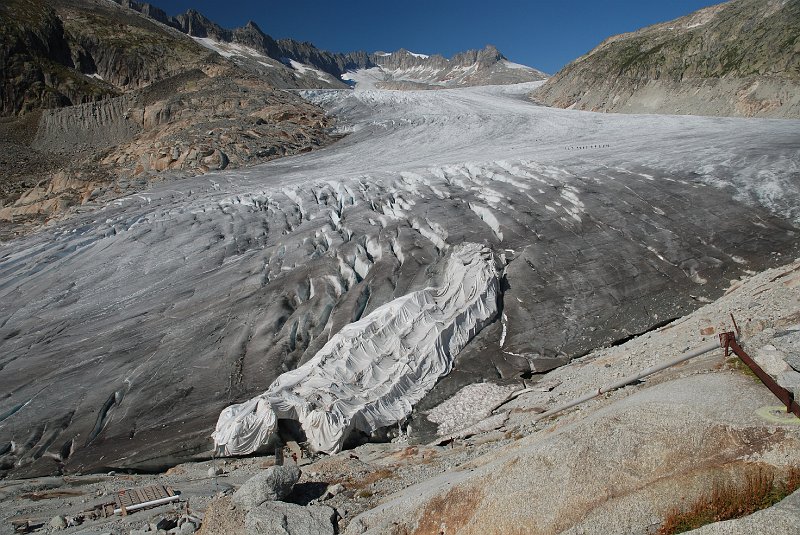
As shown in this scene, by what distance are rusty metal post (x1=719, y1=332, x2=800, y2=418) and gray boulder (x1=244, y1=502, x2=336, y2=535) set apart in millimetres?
4772

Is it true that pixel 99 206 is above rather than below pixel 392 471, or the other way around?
above

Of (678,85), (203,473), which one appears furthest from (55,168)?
(678,85)

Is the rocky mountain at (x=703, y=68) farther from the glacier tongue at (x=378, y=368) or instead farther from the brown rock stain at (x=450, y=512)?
the brown rock stain at (x=450, y=512)

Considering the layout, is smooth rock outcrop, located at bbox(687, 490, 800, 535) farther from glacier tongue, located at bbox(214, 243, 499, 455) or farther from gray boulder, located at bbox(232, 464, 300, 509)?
glacier tongue, located at bbox(214, 243, 499, 455)

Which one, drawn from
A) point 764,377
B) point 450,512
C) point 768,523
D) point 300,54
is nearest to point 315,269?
point 450,512

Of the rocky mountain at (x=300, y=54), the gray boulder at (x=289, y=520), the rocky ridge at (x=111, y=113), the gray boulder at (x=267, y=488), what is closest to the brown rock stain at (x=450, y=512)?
the gray boulder at (x=289, y=520)

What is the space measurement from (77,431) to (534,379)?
927 cm

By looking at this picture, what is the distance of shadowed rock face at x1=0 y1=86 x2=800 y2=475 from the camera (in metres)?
10.5

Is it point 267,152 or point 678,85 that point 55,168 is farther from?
point 678,85

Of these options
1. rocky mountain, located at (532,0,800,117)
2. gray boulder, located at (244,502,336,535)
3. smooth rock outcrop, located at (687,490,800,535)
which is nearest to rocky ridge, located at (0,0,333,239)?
gray boulder, located at (244,502,336,535)

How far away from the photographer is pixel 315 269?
44.5 ft

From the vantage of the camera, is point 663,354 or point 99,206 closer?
point 663,354

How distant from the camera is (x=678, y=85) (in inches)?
1462

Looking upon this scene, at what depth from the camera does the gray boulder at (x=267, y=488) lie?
6012 millimetres
